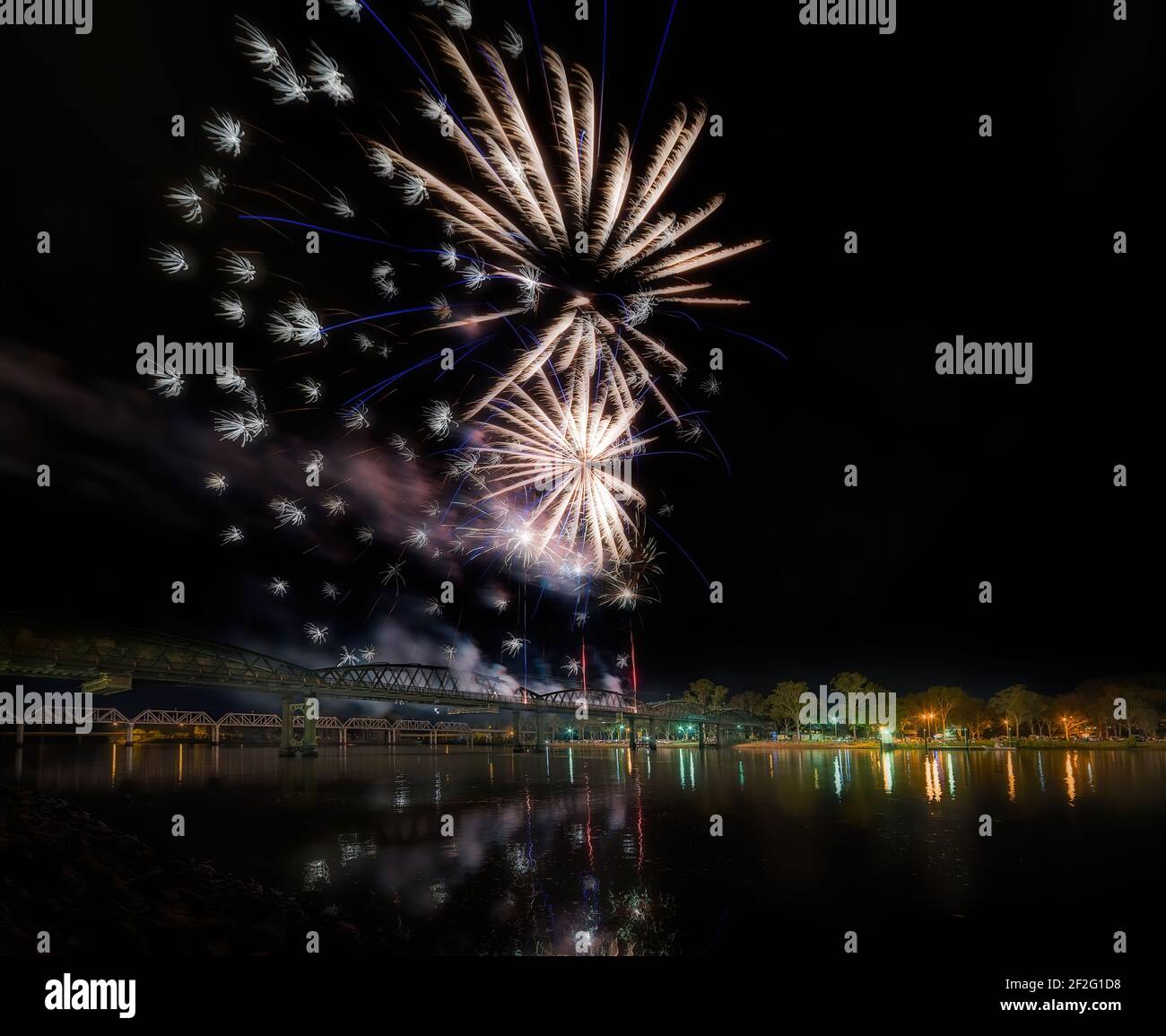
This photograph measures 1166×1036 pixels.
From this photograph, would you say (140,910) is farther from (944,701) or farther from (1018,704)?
(944,701)

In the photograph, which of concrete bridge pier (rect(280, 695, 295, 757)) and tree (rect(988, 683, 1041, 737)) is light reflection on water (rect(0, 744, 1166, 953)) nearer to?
concrete bridge pier (rect(280, 695, 295, 757))

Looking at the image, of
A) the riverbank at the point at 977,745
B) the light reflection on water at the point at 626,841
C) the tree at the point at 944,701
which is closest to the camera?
the light reflection on water at the point at 626,841

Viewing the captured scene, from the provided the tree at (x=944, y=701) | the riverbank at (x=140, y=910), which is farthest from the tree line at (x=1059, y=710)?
the riverbank at (x=140, y=910)

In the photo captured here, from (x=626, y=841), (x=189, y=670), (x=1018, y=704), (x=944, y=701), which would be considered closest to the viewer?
(x=626, y=841)

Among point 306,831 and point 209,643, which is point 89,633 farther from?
point 306,831

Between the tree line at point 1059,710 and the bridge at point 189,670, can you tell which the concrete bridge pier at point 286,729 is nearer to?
the bridge at point 189,670

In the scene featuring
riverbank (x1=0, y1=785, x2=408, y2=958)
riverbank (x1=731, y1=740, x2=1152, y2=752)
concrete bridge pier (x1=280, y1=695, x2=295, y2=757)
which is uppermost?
riverbank (x1=0, y1=785, x2=408, y2=958)

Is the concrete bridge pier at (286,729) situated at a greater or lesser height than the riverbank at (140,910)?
lesser

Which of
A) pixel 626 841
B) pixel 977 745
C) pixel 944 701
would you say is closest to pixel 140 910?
pixel 626 841

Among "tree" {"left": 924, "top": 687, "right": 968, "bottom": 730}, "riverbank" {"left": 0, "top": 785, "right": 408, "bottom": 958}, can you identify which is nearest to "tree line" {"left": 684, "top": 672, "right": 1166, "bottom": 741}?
"tree" {"left": 924, "top": 687, "right": 968, "bottom": 730}
